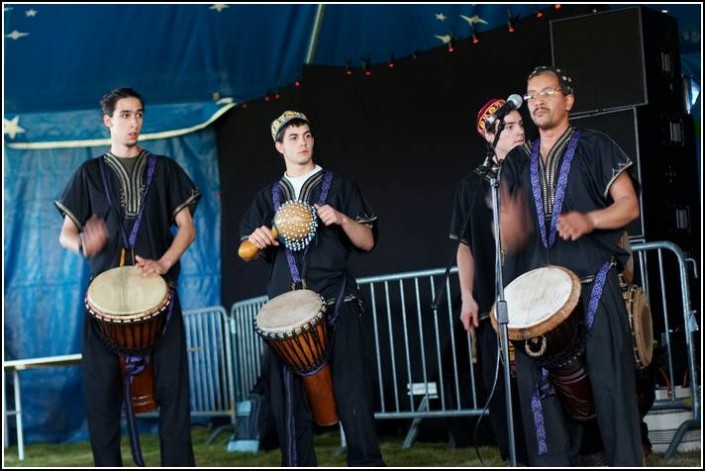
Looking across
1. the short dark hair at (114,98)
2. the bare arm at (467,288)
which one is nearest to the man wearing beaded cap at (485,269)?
the bare arm at (467,288)

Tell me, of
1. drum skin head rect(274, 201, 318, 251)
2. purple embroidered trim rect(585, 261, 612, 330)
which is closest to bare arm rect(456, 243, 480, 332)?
drum skin head rect(274, 201, 318, 251)

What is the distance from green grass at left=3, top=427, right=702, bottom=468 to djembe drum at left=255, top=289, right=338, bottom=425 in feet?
4.58

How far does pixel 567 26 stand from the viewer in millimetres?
6691

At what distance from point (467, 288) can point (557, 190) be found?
1.29m

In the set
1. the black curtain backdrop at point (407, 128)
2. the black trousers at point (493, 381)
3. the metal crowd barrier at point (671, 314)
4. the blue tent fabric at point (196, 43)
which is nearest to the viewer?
the black trousers at point (493, 381)

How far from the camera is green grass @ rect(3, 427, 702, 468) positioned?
6191 mm

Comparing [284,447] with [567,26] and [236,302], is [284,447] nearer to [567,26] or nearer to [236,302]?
[567,26]

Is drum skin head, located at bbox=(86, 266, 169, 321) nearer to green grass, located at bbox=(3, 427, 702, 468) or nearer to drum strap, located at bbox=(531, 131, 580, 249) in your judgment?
drum strap, located at bbox=(531, 131, 580, 249)

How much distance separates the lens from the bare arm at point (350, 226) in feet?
15.5

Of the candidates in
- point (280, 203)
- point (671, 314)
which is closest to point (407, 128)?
point (671, 314)

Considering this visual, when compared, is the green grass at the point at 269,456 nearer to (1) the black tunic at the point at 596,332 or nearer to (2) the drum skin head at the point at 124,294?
(1) the black tunic at the point at 596,332

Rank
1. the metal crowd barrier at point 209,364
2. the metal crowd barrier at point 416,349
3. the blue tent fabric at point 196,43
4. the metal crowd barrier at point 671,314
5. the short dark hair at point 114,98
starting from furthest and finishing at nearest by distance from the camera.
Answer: the metal crowd barrier at point 209,364 → the blue tent fabric at point 196,43 → the metal crowd barrier at point 416,349 → the metal crowd barrier at point 671,314 → the short dark hair at point 114,98

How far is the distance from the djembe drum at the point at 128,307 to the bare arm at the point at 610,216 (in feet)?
5.65

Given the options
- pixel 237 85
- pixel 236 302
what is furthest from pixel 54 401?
pixel 237 85
